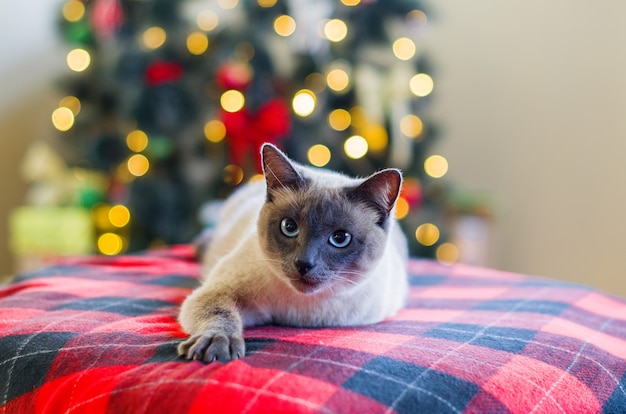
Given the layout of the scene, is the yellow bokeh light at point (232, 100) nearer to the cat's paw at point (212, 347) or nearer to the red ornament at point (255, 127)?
the red ornament at point (255, 127)

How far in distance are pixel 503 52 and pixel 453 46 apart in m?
0.32

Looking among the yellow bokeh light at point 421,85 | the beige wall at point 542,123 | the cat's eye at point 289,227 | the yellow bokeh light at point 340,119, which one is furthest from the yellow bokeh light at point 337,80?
the cat's eye at point 289,227

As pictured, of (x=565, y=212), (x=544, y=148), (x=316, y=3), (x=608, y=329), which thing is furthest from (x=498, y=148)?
(x=608, y=329)

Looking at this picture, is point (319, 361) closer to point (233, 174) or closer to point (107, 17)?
point (233, 174)

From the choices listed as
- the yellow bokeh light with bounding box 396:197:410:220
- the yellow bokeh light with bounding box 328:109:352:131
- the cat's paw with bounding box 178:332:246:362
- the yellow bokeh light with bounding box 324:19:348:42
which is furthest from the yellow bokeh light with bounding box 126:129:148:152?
the cat's paw with bounding box 178:332:246:362

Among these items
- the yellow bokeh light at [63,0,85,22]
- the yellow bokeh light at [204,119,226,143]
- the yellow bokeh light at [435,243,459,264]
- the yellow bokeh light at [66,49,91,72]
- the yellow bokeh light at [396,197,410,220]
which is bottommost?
the yellow bokeh light at [435,243,459,264]

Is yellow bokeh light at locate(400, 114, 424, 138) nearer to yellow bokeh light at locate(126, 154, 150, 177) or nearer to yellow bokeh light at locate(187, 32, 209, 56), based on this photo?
yellow bokeh light at locate(187, 32, 209, 56)

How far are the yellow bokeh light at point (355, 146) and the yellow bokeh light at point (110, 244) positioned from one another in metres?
→ 1.29

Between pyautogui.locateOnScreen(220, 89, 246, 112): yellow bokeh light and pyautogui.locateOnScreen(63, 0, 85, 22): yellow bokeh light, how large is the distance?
3.17 feet

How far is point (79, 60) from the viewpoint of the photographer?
10.6 ft

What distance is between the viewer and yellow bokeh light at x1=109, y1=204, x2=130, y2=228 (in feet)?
10.3

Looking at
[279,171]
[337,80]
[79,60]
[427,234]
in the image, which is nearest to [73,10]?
[79,60]

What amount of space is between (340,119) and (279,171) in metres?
1.89

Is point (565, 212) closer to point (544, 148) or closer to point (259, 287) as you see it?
point (544, 148)
